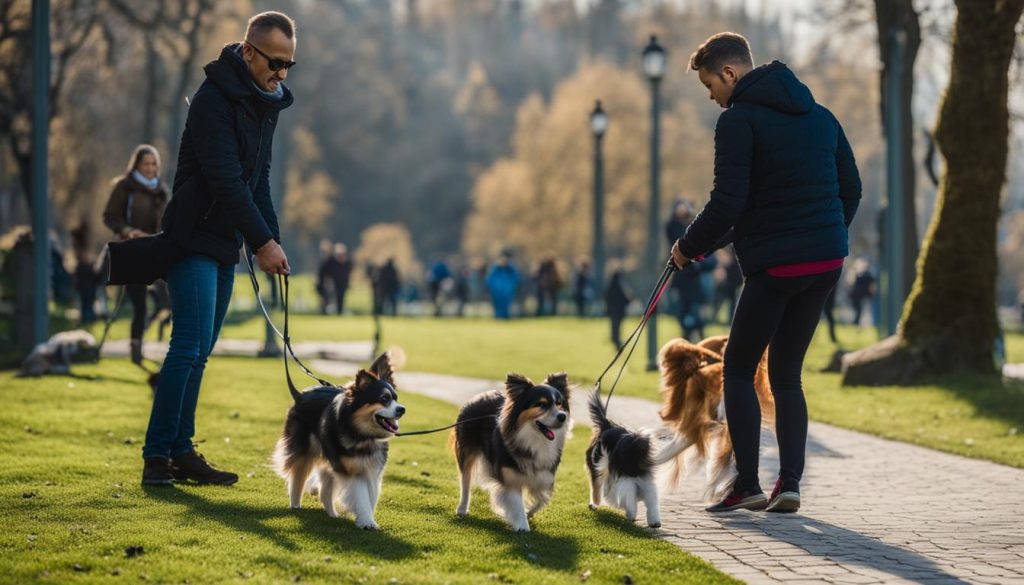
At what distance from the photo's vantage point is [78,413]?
1155 cm

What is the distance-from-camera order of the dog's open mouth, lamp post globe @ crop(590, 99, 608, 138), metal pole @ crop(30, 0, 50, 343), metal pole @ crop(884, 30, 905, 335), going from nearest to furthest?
the dog's open mouth → metal pole @ crop(30, 0, 50, 343) → metal pole @ crop(884, 30, 905, 335) → lamp post globe @ crop(590, 99, 608, 138)

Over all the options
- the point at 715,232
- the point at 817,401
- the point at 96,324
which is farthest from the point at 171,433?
the point at 96,324

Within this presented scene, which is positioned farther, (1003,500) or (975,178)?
(975,178)

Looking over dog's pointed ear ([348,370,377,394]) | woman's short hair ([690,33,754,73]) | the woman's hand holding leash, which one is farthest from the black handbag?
woman's short hair ([690,33,754,73])

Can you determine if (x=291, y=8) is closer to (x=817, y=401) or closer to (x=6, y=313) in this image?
(x=6, y=313)

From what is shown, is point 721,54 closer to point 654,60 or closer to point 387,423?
point 387,423

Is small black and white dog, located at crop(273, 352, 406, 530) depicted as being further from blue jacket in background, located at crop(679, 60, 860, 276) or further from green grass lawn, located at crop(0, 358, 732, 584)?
blue jacket in background, located at crop(679, 60, 860, 276)

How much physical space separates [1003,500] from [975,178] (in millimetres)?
7975

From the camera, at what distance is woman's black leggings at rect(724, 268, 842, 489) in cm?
698

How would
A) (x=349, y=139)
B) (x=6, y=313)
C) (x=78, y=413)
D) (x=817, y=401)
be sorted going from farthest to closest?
(x=349, y=139) < (x=6, y=313) < (x=817, y=401) < (x=78, y=413)

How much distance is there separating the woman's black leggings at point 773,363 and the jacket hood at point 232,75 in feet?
9.68

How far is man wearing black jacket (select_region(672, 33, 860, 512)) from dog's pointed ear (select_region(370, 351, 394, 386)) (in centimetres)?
168

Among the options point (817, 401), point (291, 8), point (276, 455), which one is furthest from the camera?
point (291, 8)

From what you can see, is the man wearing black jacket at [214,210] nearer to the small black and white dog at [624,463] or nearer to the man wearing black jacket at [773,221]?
the small black and white dog at [624,463]
